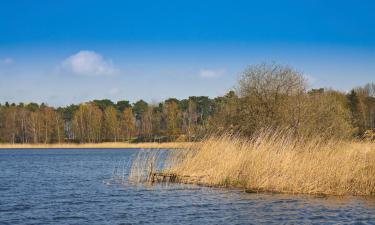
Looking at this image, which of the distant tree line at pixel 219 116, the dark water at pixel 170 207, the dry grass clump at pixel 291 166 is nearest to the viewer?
the dark water at pixel 170 207

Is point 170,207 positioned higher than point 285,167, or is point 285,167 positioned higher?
point 285,167

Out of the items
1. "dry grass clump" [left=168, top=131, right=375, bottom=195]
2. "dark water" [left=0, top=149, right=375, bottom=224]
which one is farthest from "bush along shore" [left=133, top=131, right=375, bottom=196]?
"dark water" [left=0, top=149, right=375, bottom=224]

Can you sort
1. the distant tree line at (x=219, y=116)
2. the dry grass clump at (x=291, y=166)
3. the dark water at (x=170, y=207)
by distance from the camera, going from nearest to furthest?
the dark water at (x=170, y=207)
the dry grass clump at (x=291, y=166)
the distant tree line at (x=219, y=116)

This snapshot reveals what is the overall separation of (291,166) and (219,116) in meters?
12.2

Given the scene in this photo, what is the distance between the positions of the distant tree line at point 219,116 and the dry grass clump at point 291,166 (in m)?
1.40

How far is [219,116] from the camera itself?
102ft

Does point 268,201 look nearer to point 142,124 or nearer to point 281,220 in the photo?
point 281,220

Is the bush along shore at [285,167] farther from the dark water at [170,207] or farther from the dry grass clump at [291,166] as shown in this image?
the dark water at [170,207]

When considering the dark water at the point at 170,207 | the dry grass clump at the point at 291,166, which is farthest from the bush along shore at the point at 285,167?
the dark water at the point at 170,207

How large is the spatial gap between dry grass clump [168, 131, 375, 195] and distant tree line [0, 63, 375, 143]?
1.40 meters

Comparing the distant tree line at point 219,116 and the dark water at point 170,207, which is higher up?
the distant tree line at point 219,116

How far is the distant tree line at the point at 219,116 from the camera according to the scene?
29766 mm

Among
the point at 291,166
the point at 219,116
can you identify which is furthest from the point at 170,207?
the point at 219,116

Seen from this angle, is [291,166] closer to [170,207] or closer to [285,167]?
[285,167]
